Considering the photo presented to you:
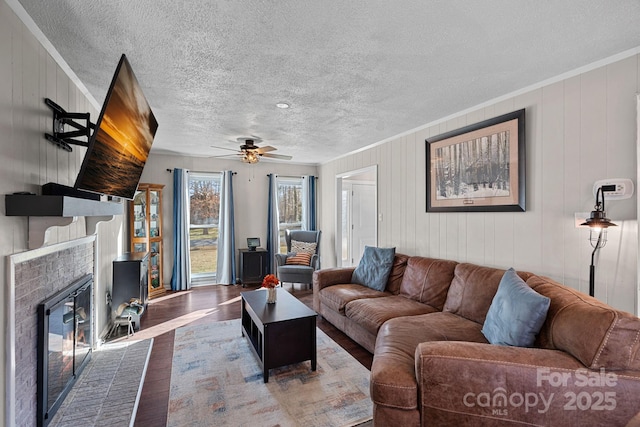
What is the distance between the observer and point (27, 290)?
1.62 metres

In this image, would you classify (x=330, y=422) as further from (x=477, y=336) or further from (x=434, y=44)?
(x=434, y=44)

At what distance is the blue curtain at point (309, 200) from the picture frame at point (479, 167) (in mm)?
3144

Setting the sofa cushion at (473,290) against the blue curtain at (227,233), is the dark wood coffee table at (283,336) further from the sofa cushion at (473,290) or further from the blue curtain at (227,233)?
the blue curtain at (227,233)

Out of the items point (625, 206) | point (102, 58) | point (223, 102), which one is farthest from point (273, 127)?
point (625, 206)

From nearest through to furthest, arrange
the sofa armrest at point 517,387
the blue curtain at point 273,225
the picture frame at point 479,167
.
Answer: the sofa armrest at point 517,387, the picture frame at point 479,167, the blue curtain at point 273,225

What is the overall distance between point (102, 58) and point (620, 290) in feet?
12.9

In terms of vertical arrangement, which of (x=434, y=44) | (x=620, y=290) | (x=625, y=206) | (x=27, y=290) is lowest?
(x=620, y=290)

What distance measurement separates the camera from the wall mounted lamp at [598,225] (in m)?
1.88

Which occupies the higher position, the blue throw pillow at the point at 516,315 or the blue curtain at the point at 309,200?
the blue curtain at the point at 309,200

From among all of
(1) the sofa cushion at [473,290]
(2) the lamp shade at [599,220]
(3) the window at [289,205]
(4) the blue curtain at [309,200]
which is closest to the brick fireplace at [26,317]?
(1) the sofa cushion at [473,290]

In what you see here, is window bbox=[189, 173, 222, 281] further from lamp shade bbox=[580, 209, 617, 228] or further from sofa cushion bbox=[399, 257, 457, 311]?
lamp shade bbox=[580, 209, 617, 228]

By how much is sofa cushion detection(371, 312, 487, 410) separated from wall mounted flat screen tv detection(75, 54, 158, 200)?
75.8 inches

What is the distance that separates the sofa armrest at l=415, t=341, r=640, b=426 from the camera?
4.43ft

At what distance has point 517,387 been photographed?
4.75ft
